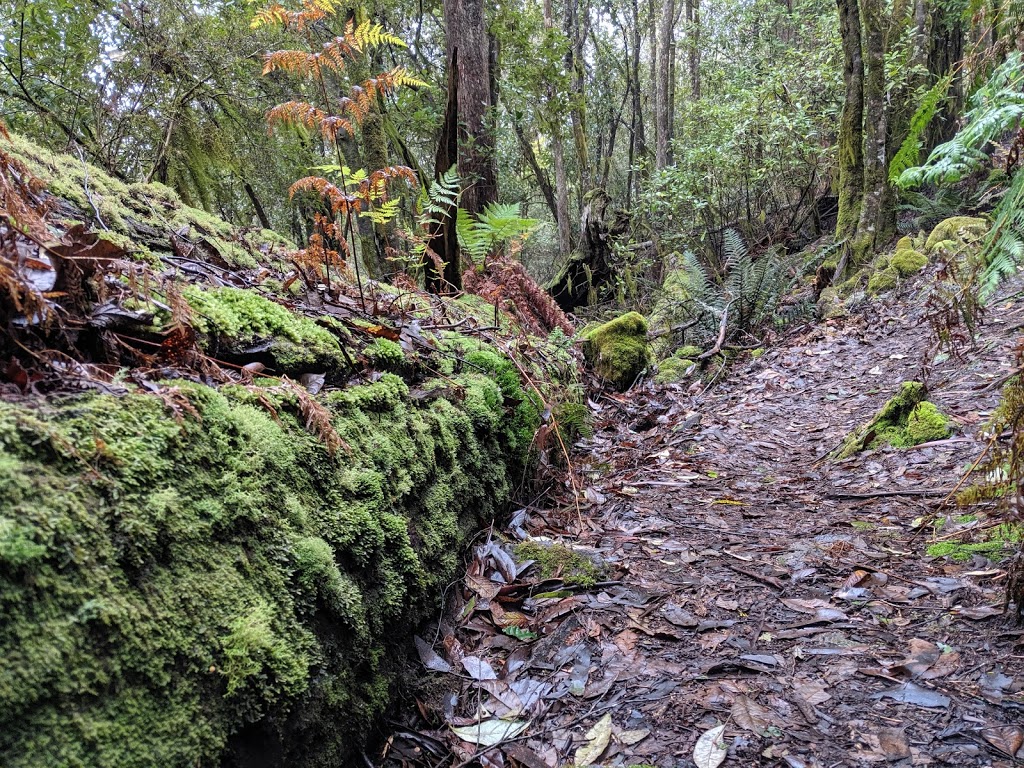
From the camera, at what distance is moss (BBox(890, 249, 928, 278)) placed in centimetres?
743

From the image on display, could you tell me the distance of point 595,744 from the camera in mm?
1675

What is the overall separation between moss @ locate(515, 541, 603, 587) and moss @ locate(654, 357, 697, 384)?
4.11 m

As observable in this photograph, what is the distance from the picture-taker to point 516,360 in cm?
388

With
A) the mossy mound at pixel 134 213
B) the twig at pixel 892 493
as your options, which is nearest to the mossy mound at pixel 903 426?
the twig at pixel 892 493

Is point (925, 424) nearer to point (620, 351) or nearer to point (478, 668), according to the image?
point (620, 351)

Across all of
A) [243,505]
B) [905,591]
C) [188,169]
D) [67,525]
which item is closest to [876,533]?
[905,591]

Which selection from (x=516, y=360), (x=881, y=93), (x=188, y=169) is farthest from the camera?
(x=881, y=93)

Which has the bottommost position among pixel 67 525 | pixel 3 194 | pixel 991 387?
pixel 991 387

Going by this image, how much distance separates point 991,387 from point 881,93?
5917 millimetres

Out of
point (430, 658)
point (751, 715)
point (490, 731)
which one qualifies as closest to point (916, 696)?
point (751, 715)

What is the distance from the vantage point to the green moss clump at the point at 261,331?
193 cm

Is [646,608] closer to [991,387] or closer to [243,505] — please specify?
[243,505]

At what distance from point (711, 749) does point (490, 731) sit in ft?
2.14

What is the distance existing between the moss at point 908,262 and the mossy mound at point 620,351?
368 centimetres
